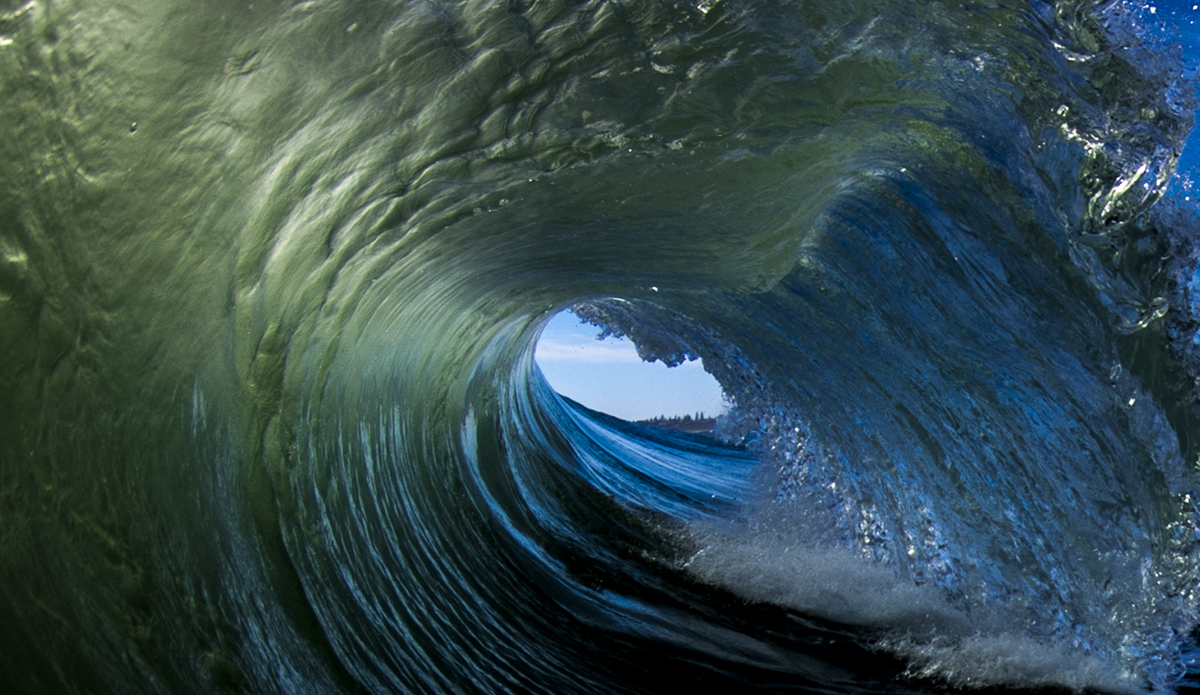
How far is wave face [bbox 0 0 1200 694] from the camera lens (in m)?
1.50

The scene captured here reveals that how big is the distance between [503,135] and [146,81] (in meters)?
0.98

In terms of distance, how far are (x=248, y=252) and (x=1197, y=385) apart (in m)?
2.94

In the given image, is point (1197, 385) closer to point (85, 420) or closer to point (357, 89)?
point (357, 89)

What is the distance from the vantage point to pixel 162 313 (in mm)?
1663

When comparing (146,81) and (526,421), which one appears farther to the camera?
(526,421)

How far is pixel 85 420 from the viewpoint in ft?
Result: 4.88

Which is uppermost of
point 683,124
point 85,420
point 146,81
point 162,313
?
point 683,124

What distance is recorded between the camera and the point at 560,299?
5.14 m

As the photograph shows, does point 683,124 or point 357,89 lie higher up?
point 683,124

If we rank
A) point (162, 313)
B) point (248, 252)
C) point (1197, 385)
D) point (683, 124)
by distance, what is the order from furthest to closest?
point (1197, 385) → point (683, 124) → point (248, 252) → point (162, 313)

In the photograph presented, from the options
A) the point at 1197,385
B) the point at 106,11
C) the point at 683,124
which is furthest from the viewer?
the point at 1197,385

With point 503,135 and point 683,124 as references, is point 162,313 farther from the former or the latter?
point 683,124

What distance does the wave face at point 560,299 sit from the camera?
4.91ft

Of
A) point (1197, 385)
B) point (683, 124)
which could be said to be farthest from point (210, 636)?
point (1197, 385)
